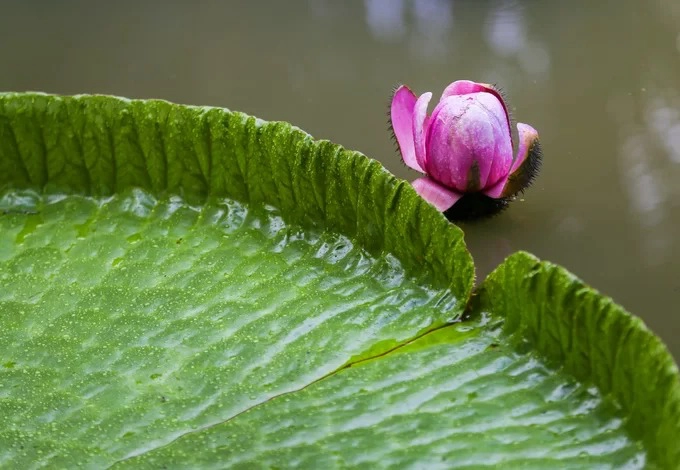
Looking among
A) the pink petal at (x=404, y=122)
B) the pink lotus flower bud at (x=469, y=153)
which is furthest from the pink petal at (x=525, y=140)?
the pink petal at (x=404, y=122)

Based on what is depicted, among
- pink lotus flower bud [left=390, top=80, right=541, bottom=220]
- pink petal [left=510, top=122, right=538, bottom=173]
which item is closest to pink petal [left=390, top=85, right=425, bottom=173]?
pink lotus flower bud [left=390, top=80, right=541, bottom=220]

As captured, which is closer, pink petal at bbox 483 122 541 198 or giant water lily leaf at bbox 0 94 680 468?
giant water lily leaf at bbox 0 94 680 468

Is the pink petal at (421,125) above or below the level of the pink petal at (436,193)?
above

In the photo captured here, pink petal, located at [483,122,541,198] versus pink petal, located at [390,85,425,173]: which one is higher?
pink petal, located at [390,85,425,173]

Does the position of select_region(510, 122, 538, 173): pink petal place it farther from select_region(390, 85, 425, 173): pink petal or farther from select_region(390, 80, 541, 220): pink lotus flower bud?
select_region(390, 85, 425, 173): pink petal

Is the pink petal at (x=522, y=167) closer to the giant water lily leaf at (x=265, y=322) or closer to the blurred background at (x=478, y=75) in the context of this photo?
the blurred background at (x=478, y=75)

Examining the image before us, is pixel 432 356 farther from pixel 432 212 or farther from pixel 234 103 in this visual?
pixel 234 103
